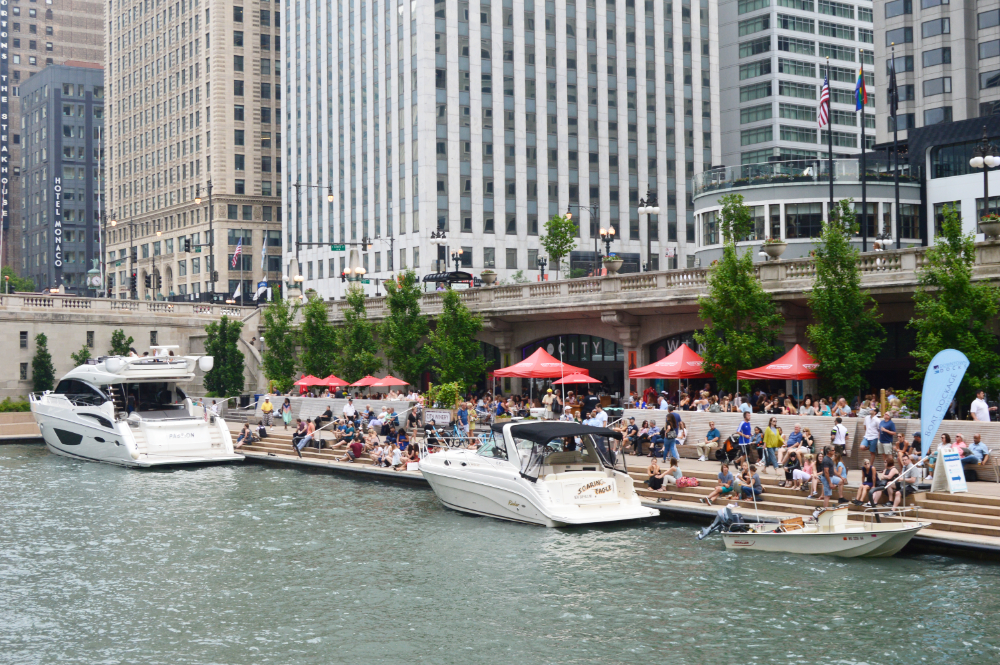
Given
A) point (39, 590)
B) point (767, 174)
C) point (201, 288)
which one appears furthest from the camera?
point (201, 288)

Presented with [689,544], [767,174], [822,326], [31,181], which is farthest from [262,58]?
[689,544]

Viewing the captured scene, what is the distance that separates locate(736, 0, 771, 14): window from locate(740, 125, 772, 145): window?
38.4 feet

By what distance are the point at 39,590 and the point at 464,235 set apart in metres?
75.6

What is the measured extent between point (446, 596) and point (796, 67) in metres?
95.9

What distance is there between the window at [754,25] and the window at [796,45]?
2101 millimetres

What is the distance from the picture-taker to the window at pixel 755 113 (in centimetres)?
10806

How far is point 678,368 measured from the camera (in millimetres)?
39719

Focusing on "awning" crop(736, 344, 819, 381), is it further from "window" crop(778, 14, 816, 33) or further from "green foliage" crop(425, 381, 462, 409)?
"window" crop(778, 14, 816, 33)

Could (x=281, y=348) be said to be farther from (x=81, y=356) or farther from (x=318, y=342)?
(x=81, y=356)

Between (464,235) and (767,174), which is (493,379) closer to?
(767,174)

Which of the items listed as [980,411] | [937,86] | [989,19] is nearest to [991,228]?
[980,411]

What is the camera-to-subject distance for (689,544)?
26.6 metres

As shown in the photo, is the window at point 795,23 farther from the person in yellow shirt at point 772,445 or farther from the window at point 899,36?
the person in yellow shirt at point 772,445

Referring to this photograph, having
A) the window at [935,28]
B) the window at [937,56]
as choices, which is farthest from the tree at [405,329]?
the window at [935,28]
